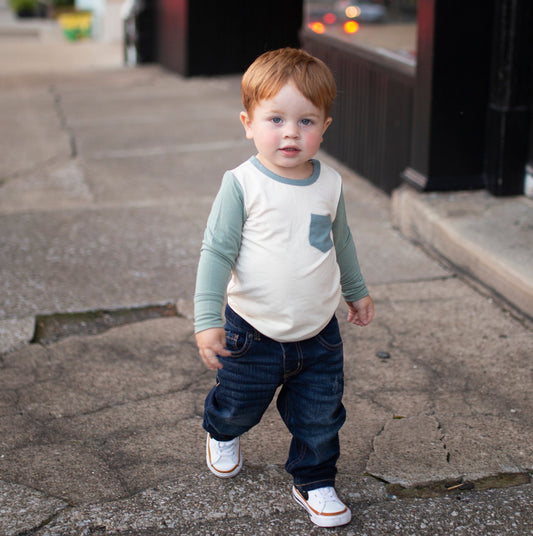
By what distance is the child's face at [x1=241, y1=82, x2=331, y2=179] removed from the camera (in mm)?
2115

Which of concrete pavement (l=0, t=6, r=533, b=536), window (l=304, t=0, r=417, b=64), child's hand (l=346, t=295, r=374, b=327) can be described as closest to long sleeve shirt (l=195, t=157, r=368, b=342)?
child's hand (l=346, t=295, r=374, b=327)

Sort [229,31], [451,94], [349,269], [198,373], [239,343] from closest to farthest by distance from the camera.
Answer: [239,343] → [349,269] → [198,373] → [451,94] → [229,31]

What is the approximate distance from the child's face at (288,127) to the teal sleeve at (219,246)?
0.15 m

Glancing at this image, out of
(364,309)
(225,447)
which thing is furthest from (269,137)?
(225,447)

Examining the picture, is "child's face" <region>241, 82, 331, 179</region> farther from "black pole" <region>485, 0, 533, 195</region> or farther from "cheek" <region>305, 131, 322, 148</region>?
"black pole" <region>485, 0, 533, 195</region>

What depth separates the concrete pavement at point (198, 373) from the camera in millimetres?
2426

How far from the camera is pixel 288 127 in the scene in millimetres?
2133

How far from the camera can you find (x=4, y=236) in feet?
16.0

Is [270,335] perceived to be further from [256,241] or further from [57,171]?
[57,171]

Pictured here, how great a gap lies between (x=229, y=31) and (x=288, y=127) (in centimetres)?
916

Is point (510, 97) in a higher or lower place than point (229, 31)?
lower

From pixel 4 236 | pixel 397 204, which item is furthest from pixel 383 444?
pixel 4 236

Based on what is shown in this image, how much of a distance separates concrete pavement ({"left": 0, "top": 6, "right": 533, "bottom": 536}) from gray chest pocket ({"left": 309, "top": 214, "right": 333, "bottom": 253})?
0.82m

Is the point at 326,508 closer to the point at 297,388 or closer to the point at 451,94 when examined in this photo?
the point at 297,388
